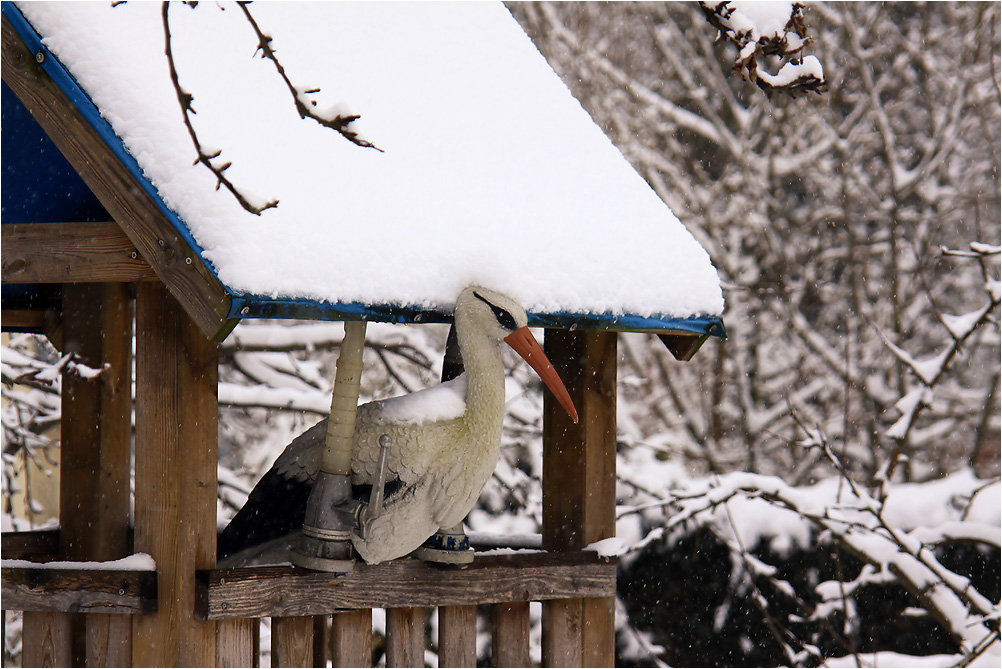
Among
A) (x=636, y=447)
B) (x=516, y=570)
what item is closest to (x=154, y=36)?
(x=516, y=570)

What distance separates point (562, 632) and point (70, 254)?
6.15ft

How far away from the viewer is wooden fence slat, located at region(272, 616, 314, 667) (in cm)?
289

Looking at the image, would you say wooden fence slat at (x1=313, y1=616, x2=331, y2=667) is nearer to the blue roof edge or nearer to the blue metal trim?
the blue roof edge

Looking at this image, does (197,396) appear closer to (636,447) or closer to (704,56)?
(636,447)

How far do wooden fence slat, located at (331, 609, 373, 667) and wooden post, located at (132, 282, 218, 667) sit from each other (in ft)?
1.29

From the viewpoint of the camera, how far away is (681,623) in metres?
6.42

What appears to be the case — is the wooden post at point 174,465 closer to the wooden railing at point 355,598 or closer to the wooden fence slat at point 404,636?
the wooden railing at point 355,598

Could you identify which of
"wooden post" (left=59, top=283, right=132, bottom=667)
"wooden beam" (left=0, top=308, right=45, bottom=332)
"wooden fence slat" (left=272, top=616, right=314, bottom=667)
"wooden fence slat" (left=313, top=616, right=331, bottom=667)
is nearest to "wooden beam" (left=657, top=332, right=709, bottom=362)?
"wooden fence slat" (left=272, top=616, right=314, bottom=667)

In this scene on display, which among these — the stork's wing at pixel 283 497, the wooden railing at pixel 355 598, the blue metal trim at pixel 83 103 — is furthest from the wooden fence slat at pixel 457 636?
the blue metal trim at pixel 83 103

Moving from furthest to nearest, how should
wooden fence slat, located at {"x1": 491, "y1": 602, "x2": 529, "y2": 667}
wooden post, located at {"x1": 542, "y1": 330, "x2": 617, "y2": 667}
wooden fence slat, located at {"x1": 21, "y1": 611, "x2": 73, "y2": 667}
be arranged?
wooden post, located at {"x1": 542, "y1": 330, "x2": 617, "y2": 667}
wooden fence slat, located at {"x1": 491, "y1": 602, "x2": 529, "y2": 667}
wooden fence slat, located at {"x1": 21, "y1": 611, "x2": 73, "y2": 667}

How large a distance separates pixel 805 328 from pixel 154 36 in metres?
6.82

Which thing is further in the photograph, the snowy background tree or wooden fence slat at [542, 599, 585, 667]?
the snowy background tree

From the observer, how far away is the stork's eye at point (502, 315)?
2.71m

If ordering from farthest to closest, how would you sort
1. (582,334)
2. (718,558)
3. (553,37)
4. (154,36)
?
(553,37) → (718,558) → (582,334) → (154,36)
